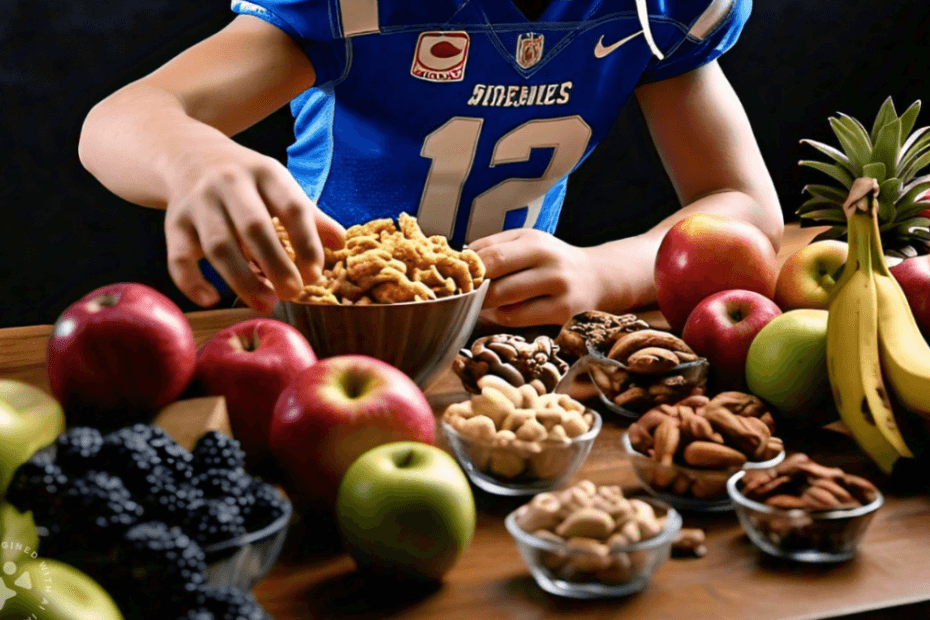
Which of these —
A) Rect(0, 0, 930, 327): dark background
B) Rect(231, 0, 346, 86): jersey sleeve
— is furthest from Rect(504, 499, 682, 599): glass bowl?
Rect(0, 0, 930, 327): dark background

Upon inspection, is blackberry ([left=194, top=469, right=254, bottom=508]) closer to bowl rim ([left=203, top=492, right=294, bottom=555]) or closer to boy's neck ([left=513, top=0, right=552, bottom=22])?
bowl rim ([left=203, top=492, right=294, bottom=555])

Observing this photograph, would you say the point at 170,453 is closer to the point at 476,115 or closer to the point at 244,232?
the point at 244,232

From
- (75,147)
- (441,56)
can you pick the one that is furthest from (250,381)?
(75,147)

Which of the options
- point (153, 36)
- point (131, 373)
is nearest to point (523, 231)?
point (131, 373)

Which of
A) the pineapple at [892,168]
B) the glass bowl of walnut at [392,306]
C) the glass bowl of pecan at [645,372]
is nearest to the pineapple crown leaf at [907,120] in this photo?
the pineapple at [892,168]

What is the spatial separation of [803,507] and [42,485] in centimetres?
42

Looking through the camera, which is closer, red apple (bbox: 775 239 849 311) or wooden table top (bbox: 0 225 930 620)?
wooden table top (bbox: 0 225 930 620)

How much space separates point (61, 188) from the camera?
6.42ft

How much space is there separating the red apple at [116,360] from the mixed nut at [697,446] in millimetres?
329

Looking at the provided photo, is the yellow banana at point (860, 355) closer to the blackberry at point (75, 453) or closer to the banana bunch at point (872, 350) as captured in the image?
the banana bunch at point (872, 350)

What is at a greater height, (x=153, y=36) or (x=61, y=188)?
(x=153, y=36)

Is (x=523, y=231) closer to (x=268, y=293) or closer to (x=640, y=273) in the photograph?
(x=640, y=273)

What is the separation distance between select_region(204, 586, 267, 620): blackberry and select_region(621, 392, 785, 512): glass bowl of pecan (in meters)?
0.28

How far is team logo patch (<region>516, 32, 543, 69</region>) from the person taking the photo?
1202 mm
